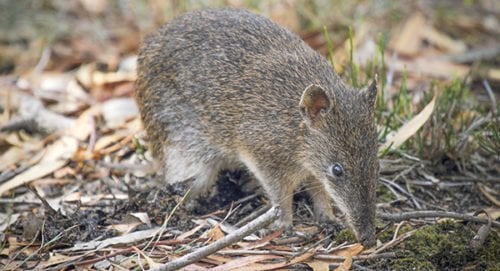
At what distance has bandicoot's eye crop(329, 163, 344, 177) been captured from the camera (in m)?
5.29

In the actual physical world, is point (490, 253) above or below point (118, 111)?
above

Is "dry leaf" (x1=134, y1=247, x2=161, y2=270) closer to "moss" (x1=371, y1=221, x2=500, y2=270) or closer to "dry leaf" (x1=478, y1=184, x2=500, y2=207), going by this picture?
"moss" (x1=371, y1=221, x2=500, y2=270)

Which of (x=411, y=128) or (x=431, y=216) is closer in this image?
(x=431, y=216)

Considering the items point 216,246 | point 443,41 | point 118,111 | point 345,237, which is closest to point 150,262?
point 216,246

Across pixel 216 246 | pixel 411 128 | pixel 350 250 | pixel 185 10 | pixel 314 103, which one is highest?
pixel 314 103

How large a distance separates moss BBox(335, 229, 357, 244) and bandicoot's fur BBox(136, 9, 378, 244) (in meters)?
0.30

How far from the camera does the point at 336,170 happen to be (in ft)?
17.5

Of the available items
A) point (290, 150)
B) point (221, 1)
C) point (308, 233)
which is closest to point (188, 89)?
point (290, 150)

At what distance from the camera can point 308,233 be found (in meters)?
5.70

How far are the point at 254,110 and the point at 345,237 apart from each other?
1300 mm

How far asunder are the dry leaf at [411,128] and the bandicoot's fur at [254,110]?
81cm

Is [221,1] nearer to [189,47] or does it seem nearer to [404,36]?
[404,36]

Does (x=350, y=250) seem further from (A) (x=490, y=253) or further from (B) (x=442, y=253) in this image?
(A) (x=490, y=253)

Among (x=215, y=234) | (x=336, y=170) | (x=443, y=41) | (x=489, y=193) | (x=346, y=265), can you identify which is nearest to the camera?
(x=346, y=265)
